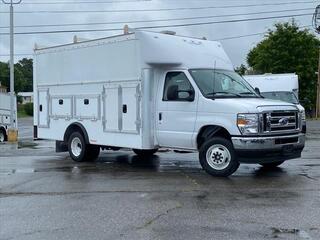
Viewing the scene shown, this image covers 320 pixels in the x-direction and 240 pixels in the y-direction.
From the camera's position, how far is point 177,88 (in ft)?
39.1

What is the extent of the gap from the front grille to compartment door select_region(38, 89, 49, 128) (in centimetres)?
694

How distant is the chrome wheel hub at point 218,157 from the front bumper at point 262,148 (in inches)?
11.2

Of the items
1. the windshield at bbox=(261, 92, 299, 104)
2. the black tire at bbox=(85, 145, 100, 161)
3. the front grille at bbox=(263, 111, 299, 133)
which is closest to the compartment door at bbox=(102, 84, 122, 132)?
the black tire at bbox=(85, 145, 100, 161)

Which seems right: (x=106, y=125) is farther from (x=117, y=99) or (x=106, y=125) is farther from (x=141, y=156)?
(x=141, y=156)

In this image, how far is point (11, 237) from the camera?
6.50 meters

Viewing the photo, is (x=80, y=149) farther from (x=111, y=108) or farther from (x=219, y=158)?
(x=219, y=158)

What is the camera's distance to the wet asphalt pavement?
671 cm

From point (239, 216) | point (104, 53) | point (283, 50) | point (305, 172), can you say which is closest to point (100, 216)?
point (239, 216)

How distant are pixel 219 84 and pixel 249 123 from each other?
5.06 feet

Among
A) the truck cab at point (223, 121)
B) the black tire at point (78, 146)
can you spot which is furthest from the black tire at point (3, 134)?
the truck cab at point (223, 121)

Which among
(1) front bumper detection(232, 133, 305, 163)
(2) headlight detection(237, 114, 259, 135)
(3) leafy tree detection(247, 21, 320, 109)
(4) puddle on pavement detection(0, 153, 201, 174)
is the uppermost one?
(3) leafy tree detection(247, 21, 320, 109)

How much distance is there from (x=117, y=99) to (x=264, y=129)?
3.89 meters

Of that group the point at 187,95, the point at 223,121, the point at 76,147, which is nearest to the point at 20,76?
the point at 76,147

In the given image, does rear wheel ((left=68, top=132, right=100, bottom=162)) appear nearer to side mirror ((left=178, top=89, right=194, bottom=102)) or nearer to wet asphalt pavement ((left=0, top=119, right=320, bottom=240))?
wet asphalt pavement ((left=0, top=119, right=320, bottom=240))
